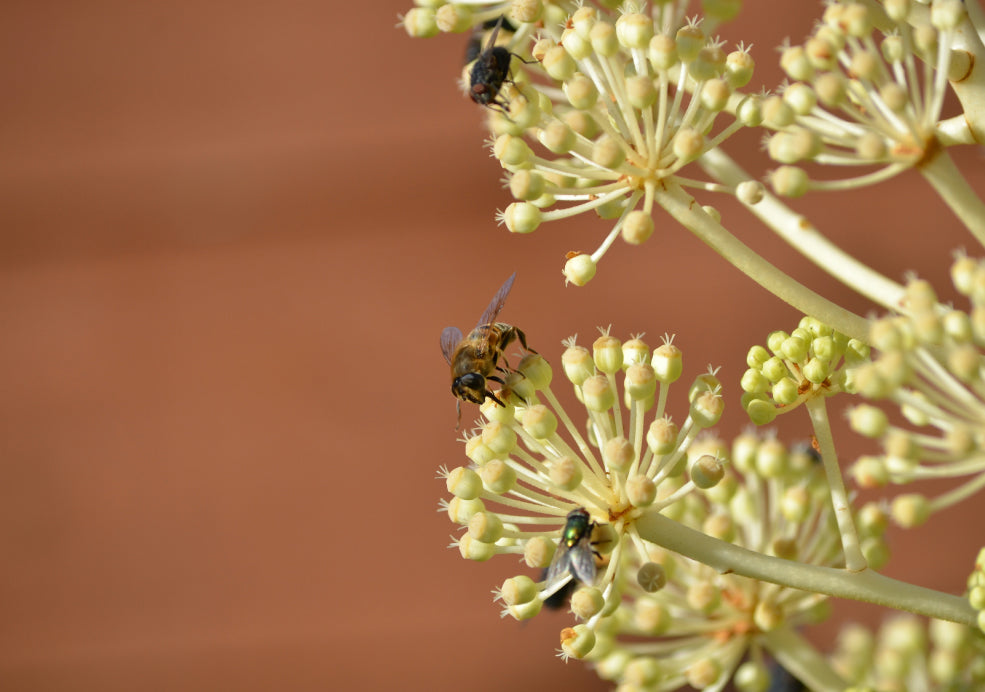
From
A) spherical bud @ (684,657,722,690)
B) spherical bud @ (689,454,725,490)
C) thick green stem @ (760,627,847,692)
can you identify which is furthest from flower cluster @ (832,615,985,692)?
spherical bud @ (689,454,725,490)

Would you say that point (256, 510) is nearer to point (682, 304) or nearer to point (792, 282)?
point (682, 304)

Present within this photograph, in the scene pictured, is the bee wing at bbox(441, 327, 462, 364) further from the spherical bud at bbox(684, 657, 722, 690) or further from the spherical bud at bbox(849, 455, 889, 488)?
the spherical bud at bbox(849, 455, 889, 488)

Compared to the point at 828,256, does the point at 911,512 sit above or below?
below

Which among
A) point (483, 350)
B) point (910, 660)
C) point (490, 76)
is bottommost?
point (910, 660)

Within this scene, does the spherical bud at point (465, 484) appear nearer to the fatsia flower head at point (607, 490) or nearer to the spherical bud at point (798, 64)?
the fatsia flower head at point (607, 490)

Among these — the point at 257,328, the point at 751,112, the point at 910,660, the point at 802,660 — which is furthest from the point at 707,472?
the point at 257,328

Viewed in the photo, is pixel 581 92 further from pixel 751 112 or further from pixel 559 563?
pixel 559 563
